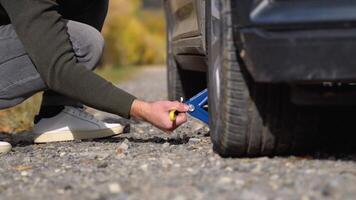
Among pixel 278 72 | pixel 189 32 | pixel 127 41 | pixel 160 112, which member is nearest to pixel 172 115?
pixel 160 112

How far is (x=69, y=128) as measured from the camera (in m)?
3.61

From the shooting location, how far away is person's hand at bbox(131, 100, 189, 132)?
2.97 meters

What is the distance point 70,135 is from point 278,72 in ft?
5.61

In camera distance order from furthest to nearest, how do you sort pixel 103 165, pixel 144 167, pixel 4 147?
pixel 4 147, pixel 103 165, pixel 144 167

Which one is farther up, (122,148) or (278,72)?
(278,72)

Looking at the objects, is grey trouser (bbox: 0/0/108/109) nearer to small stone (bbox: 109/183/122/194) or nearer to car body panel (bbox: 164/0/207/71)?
car body panel (bbox: 164/0/207/71)

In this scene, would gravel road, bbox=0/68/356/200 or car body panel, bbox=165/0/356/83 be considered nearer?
gravel road, bbox=0/68/356/200

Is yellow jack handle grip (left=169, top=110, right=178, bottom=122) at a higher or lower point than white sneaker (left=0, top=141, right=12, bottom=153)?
higher

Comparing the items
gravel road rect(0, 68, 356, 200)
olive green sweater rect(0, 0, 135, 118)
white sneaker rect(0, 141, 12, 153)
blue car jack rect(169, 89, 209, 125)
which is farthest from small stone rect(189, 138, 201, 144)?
white sneaker rect(0, 141, 12, 153)

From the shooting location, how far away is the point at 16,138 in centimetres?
393

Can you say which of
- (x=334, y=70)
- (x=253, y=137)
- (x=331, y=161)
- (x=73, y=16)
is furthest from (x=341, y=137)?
(x=73, y=16)

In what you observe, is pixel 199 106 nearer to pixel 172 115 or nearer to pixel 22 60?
pixel 172 115

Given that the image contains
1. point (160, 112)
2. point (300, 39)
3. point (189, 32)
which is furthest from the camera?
point (189, 32)

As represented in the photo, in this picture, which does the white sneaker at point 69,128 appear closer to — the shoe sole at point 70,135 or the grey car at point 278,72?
the shoe sole at point 70,135
